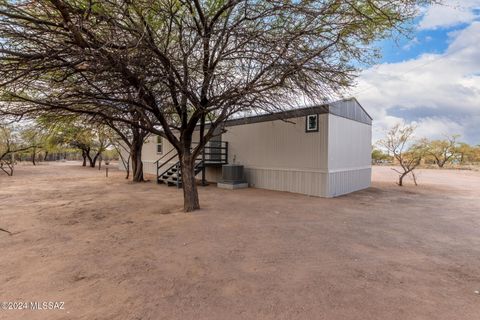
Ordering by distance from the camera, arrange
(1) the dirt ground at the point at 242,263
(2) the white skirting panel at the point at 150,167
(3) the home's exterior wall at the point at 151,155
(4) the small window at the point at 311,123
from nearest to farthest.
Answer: (1) the dirt ground at the point at 242,263
(4) the small window at the point at 311,123
(3) the home's exterior wall at the point at 151,155
(2) the white skirting panel at the point at 150,167

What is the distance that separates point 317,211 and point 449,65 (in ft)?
23.8

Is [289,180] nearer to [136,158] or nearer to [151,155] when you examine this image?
[136,158]

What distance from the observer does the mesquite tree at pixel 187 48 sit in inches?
144

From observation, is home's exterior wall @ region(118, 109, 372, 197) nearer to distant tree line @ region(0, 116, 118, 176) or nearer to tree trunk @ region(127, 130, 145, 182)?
tree trunk @ region(127, 130, 145, 182)

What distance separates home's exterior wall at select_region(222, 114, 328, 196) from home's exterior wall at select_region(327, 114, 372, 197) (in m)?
0.36

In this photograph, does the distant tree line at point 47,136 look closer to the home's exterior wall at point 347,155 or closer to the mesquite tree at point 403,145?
the home's exterior wall at point 347,155

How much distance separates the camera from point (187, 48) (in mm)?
5246

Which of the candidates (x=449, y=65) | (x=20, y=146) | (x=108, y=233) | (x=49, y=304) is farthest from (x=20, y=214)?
(x=20, y=146)

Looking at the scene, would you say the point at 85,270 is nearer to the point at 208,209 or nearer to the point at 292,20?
→ the point at 208,209

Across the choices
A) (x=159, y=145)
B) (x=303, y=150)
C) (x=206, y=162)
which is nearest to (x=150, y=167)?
(x=159, y=145)

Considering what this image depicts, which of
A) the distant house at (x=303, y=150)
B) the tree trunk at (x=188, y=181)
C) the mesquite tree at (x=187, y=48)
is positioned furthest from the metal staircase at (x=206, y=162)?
the mesquite tree at (x=187, y=48)

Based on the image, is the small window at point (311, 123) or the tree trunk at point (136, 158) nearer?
the small window at point (311, 123)

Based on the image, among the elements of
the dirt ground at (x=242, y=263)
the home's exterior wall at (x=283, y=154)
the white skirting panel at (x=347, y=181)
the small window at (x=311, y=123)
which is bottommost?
the dirt ground at (x=242, y=263)

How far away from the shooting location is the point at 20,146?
19516 millimetres
